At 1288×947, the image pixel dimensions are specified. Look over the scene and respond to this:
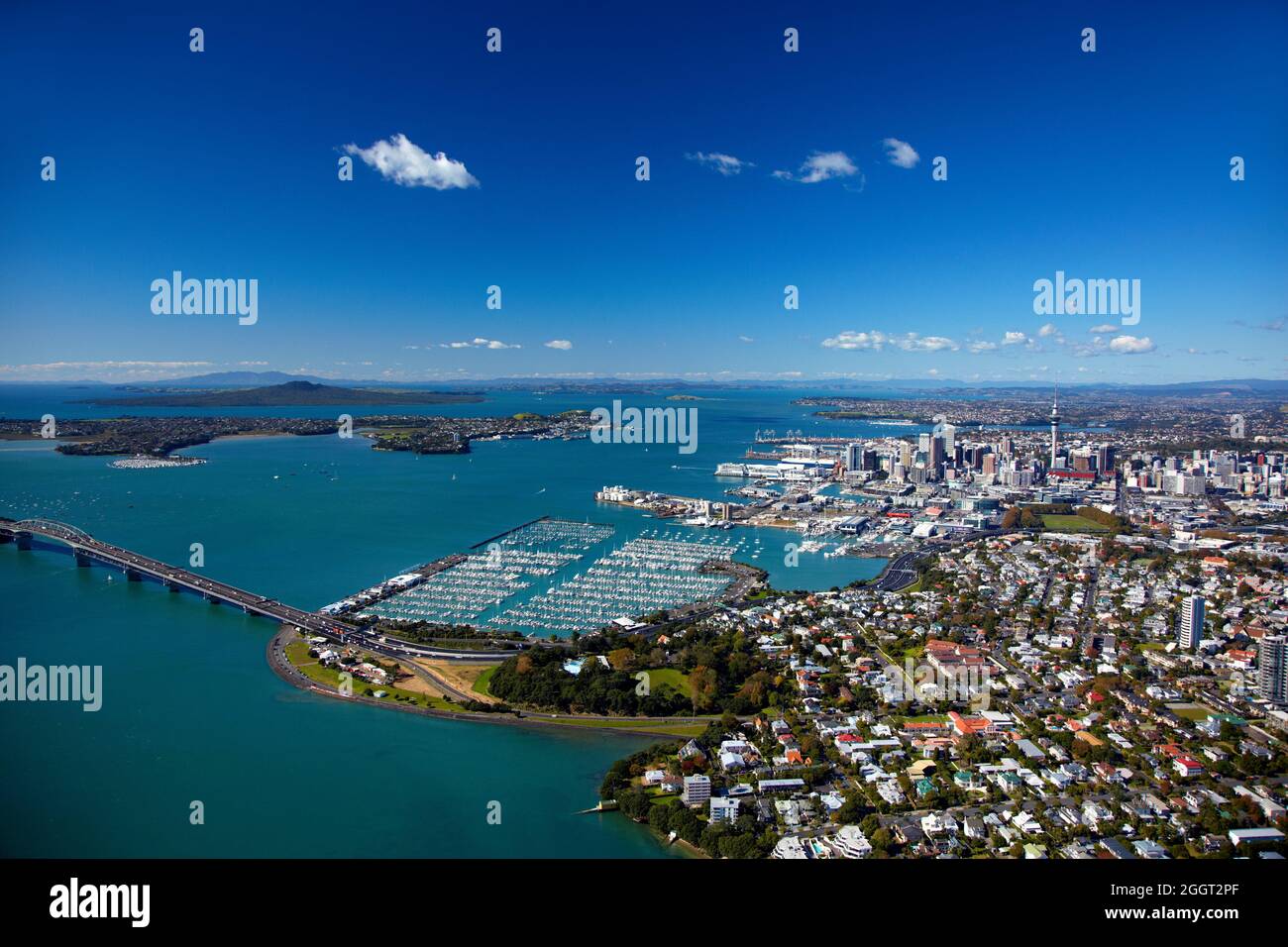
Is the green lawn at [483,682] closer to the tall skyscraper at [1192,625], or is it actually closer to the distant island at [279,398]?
the tall skyscraper at [1192,625]

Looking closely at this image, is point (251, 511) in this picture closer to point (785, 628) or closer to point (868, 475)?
point (785, 628)

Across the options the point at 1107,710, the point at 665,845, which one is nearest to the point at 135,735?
the point at 665,845

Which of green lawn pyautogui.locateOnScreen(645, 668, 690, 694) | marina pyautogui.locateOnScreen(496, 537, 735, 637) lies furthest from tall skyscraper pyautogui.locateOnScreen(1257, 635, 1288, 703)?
marina pyautogui.locateOnScreen(496, 537, 735, 637)

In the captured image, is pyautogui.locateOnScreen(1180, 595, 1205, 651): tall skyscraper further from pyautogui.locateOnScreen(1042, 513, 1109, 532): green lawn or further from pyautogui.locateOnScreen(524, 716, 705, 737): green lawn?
pyautogui.locateOnScreen(1042, 513, 1109, 532): green lawn
